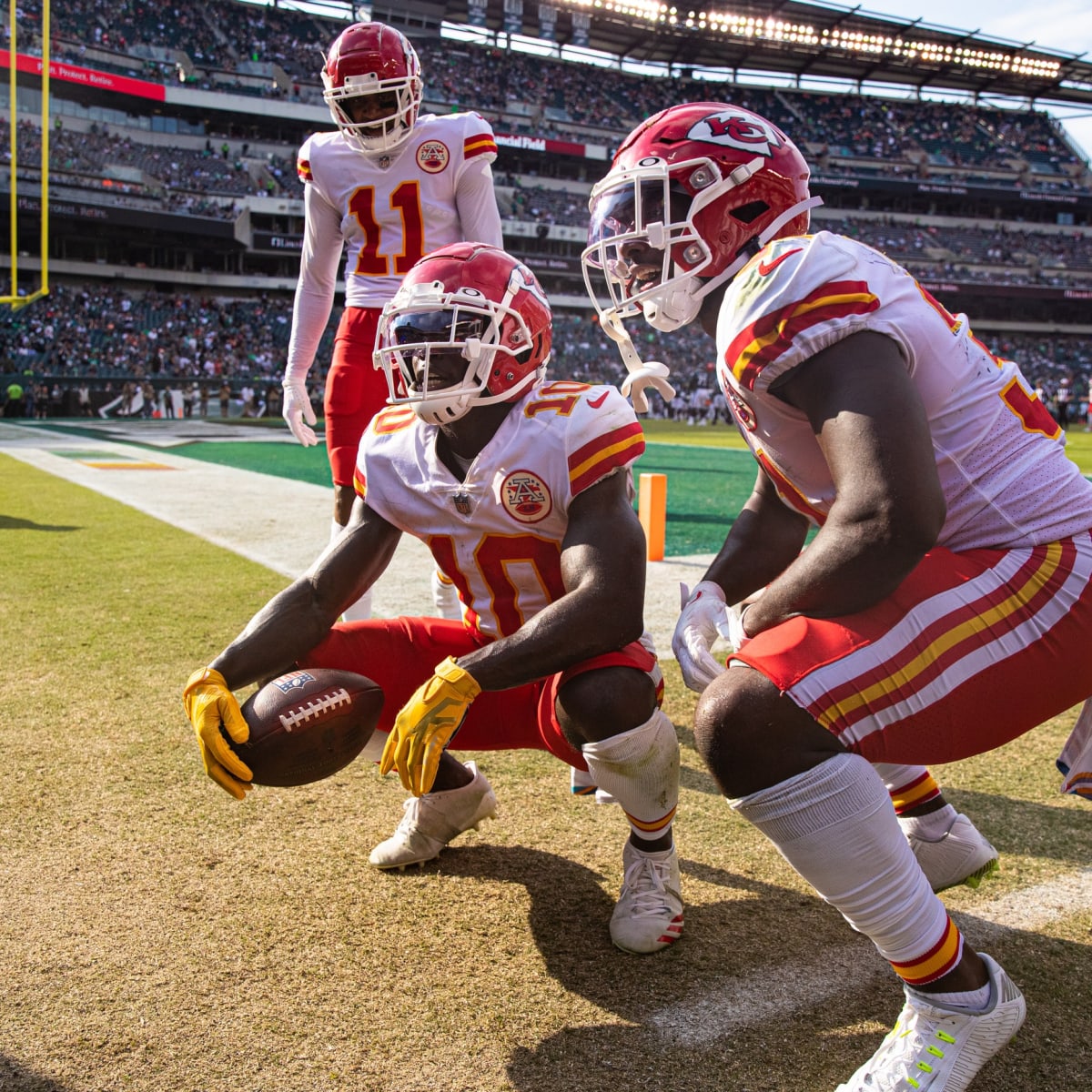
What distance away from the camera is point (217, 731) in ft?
7.42

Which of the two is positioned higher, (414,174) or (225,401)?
(414,174)

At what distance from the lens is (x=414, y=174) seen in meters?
3.94

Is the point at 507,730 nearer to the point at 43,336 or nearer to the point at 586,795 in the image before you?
the point at 586,795

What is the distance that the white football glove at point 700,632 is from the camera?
6.65 feet

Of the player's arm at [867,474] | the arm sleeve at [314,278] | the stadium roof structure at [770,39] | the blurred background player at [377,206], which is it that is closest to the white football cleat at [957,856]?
the player's arm at [867,474]

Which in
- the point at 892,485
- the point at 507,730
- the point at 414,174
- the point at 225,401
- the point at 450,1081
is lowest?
the point at 225,401

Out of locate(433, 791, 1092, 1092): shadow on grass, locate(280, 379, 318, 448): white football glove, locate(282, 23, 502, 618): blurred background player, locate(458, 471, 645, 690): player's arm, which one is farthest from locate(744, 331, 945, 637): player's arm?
locate(280, 379, 318, 448): white football glove

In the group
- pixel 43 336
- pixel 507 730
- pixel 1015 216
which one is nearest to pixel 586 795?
pixel 507 730

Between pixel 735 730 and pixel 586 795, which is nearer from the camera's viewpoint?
pixel 735 730

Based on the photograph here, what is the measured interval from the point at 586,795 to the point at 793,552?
1.12 metres

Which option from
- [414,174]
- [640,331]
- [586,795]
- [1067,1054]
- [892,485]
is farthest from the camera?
[640,331]

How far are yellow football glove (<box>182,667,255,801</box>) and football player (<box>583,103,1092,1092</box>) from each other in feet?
3.56

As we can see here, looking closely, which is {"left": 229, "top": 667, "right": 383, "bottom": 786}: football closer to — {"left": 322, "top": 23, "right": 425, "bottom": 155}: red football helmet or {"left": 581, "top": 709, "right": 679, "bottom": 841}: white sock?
{"left": 581, "top": 709, "right": 679, "bottom": 841}: white sock

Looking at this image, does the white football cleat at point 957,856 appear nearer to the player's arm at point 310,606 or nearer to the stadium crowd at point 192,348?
the player's arm at point 310,606
